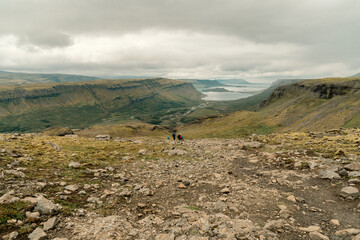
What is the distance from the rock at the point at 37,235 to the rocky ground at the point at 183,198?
35 millimetres

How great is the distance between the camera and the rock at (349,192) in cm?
1073

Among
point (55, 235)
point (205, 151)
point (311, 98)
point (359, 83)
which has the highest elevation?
point (359, 83)

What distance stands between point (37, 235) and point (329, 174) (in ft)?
62.2

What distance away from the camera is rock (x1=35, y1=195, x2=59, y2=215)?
28.0ft

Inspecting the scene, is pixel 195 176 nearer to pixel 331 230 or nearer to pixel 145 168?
pixel 145 168

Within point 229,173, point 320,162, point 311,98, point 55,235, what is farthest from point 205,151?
point 311,98

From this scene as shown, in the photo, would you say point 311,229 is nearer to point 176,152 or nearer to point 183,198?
point 183,198

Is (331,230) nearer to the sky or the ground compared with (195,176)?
nearer to the sky

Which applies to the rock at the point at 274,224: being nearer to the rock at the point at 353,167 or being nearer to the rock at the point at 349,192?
the rock at the point at 349,192

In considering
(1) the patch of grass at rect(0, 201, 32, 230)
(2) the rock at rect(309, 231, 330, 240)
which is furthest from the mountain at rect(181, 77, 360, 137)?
(1) the patch of grass at rect(0, 201, 32, 230)

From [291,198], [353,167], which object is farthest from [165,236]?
[353,167]

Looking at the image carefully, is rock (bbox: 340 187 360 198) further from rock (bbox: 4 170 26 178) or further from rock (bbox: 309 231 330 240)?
rock (bbox: 4 170 26 178)

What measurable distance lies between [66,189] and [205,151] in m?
18.7

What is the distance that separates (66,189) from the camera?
1152 cm
